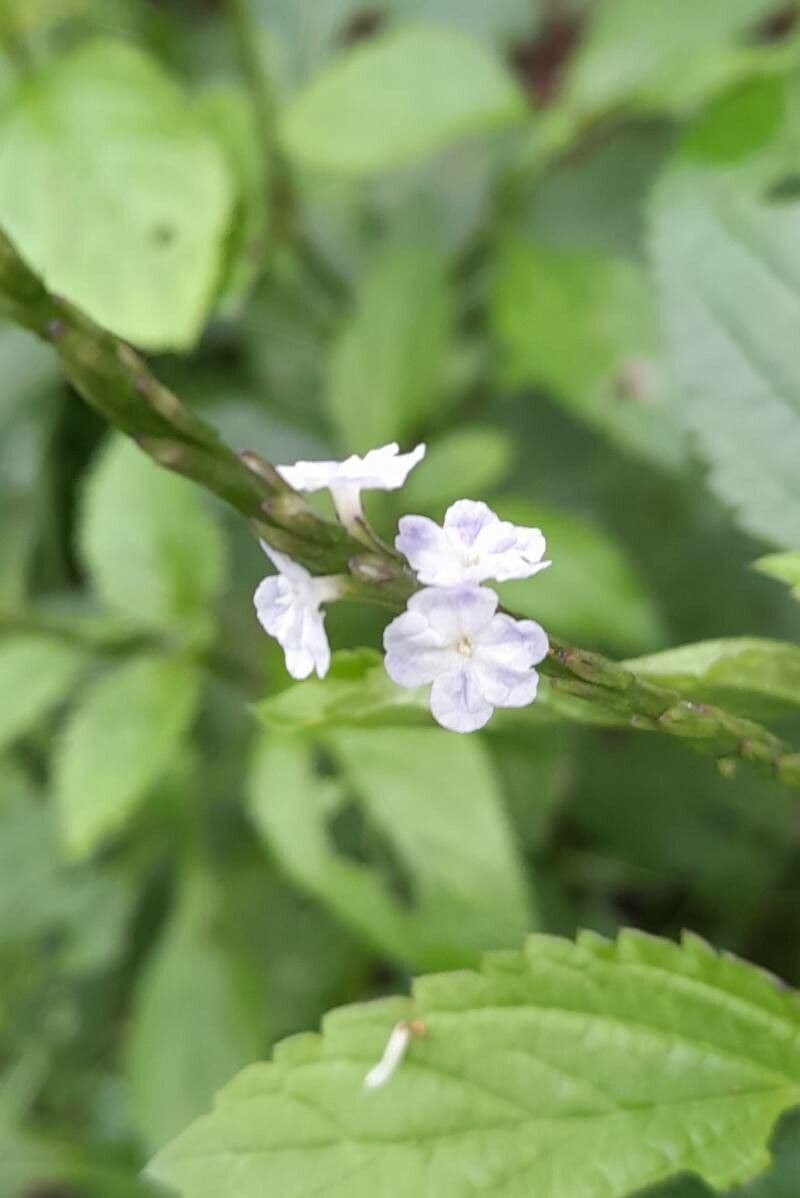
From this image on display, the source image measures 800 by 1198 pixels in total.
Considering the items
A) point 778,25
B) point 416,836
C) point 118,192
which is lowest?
point 416,836

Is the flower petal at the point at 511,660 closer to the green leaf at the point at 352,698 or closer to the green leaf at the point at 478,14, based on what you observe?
the green leaf at the point at 352,698

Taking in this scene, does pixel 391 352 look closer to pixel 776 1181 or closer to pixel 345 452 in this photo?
pixel 345 452

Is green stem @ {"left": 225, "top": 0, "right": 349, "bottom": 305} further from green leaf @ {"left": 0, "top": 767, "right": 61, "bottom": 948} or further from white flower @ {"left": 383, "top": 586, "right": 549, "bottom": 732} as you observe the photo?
white flower @ {"left": 383, "top": 586, "right": 549, "bottom": 732}

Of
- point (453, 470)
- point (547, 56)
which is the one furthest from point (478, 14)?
point (453, 470)

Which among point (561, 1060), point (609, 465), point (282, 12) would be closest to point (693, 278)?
point (561, 1060)

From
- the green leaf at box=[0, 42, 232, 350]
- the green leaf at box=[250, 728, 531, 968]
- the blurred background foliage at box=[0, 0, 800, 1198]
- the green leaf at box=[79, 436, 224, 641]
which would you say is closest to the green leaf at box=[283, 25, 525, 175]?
the blurred background foliage at box=[0, 0, 800, 1198]

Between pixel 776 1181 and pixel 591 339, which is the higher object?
pixel 591 339
